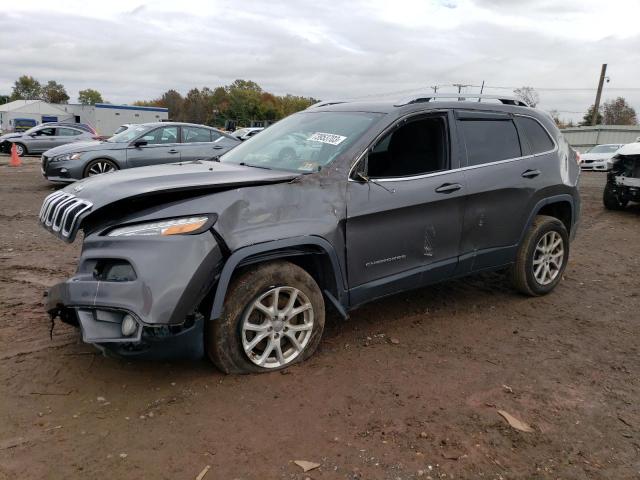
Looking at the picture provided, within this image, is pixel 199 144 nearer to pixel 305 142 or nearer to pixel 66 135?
pixel 305 142

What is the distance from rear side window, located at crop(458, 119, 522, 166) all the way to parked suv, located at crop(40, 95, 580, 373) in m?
0.02

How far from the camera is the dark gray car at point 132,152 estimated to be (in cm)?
1116

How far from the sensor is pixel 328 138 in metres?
4.03

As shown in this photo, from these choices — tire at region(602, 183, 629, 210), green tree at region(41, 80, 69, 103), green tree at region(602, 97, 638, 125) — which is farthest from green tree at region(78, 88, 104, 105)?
tire at region(602, 183, 629, 210)

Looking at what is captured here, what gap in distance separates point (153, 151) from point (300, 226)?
8860 millimetres

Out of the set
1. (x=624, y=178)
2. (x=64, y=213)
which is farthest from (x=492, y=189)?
(x=624, y=178)

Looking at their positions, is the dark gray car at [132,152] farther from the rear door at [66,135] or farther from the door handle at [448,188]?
the rear door at [66,135]

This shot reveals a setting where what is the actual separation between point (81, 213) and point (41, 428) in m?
1.19

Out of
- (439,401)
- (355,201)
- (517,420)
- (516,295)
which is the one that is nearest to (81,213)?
(355,201)

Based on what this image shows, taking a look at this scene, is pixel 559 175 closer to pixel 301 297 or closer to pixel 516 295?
pixel 516 295

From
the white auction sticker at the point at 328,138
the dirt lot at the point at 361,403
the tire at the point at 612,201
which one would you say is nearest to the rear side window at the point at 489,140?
the white auction sticker at the point at 328,138

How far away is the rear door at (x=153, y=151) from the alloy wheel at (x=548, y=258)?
8.26m

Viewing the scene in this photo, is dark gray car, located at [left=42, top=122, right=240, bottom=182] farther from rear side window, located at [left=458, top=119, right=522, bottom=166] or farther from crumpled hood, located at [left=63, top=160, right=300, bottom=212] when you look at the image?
crumpled hood, located at [left=63, top=160, right=300, bottom=212]

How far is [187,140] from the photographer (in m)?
11.8
